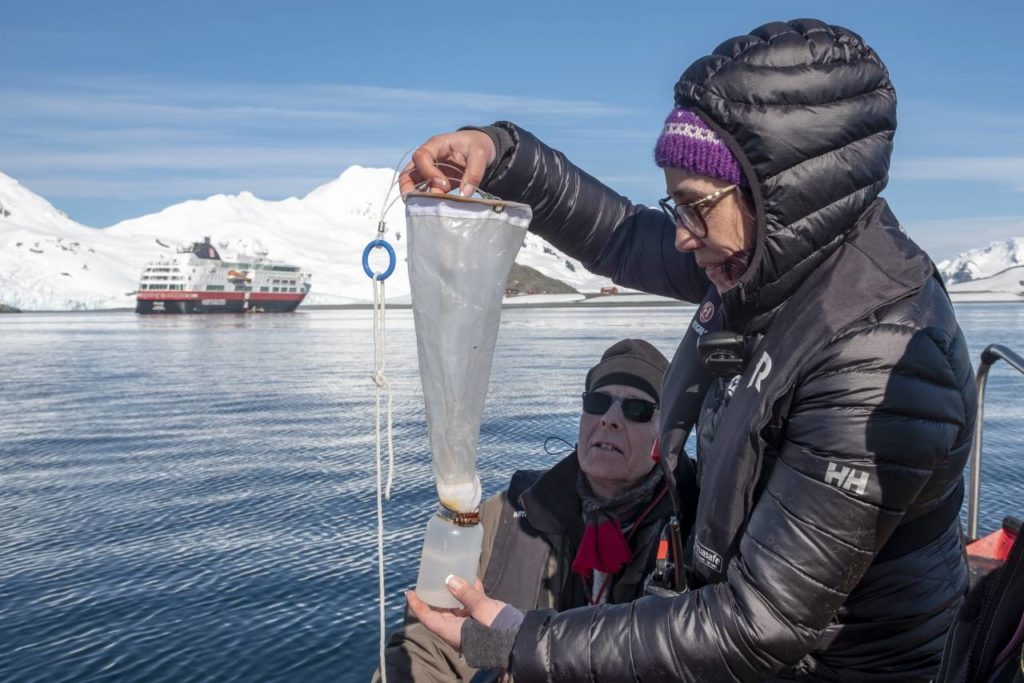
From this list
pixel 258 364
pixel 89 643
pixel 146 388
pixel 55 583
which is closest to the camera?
pixel 89 643

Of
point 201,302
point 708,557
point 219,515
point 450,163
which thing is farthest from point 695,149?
point 201,302

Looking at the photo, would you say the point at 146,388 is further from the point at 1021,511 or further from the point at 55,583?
the point at 1021,511

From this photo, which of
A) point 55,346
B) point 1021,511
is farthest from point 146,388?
point 55,346

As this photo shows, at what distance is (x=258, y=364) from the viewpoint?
92.1 feet

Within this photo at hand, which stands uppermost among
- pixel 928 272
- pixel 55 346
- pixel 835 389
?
pixel 928 272

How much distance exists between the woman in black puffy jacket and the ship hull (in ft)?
284

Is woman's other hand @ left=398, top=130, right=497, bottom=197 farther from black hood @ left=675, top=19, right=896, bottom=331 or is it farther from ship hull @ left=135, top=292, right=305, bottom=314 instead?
ship hull @ left=135, top=292, right=305, bottom=314

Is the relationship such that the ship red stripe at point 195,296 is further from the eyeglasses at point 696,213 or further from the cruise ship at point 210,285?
the eyeglasses at point 696,213

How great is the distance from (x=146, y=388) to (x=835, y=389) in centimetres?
2119

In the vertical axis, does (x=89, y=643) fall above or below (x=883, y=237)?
below

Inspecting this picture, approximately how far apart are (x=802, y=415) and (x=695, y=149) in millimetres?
574

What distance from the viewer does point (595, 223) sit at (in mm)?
3021

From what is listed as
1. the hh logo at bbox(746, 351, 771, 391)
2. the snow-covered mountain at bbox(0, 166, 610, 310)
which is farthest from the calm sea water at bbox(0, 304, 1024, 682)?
the snow-covered mountain at bbox(0, 166, 610, 310)

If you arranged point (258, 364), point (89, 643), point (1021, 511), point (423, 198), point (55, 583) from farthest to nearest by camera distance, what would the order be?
point (258, 364), point (1021, 511), point (55, 583), point (89, 643), point (423, 198)
